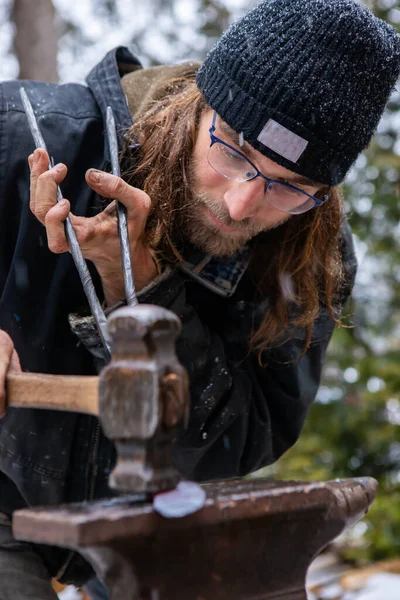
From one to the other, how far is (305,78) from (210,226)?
19.4 inches

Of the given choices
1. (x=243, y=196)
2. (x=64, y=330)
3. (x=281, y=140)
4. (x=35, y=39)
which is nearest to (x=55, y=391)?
(x=64, y=330)

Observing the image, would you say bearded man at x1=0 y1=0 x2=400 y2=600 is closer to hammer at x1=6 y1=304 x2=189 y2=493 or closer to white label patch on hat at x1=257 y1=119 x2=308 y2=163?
white label patch on hat at x1=257 y1=119 x2=308 y2=163

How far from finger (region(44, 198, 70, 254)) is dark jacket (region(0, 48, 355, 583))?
1.03 ft

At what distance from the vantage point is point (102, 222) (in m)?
1.79

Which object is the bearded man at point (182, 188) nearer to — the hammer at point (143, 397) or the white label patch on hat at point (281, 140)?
the white label patch on hat at point (281, 140)

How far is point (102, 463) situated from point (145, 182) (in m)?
0.83

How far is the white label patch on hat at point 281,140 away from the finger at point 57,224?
0.65 m

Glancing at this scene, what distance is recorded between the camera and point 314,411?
5.39 m

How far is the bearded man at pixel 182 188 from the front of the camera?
199 cm

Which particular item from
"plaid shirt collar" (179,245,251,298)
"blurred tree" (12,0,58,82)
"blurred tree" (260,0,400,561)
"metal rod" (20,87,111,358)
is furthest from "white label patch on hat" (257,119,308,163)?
"blurred tree" (12,0,58,82)

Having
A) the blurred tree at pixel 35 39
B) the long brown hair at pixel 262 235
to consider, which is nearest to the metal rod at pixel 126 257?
the long brown hair at pixel 262 235

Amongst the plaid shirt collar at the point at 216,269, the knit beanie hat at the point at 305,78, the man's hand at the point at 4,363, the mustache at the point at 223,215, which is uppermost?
the knit beanie hat at the point at 305,78

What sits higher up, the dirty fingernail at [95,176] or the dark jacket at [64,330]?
the dirty fingernail at [95,176]

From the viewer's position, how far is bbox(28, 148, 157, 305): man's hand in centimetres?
167
